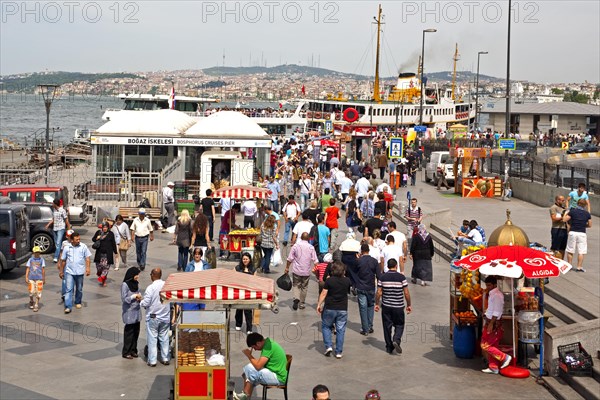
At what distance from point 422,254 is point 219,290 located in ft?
27.7

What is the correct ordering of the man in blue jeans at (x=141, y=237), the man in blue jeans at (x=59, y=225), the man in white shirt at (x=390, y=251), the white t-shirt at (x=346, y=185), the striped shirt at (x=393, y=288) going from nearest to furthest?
the striped shirt at (x=393, y=288) → the man in white shirt at (x=390, y=251) → the man in blue jeans at (x=141, y=237) → the man in blue jeans at (x=59, y=225) → the white t-shirt at (x=346, y=185)

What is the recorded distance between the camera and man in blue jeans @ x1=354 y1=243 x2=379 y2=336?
46.8ft

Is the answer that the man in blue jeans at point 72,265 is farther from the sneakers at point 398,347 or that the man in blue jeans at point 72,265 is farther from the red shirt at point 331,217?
the red shirt at point 331,217

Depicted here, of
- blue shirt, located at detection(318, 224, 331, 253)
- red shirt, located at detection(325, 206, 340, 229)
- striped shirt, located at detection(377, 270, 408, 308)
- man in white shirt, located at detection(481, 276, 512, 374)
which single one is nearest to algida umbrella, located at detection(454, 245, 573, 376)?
man in white shirt, located at detection(481, 276, 512, 374)

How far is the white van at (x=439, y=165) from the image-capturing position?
3875 cm

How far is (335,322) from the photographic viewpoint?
519 inches

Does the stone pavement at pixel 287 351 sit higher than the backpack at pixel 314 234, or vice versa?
the backpack at pixel 314 234

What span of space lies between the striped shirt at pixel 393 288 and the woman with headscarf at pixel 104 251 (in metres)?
7.09

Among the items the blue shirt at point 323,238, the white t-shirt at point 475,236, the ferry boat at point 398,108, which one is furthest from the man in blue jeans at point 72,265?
the ferry boat at point 398,108

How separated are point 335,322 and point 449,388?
7.04 ft

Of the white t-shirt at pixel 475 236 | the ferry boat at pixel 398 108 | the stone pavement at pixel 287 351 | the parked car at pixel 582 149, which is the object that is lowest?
the stone pavement at pixel 287 351

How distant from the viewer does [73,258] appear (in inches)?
623

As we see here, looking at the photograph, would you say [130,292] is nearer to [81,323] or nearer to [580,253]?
[81,323]

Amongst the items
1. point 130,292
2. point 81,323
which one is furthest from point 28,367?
point 81,323
